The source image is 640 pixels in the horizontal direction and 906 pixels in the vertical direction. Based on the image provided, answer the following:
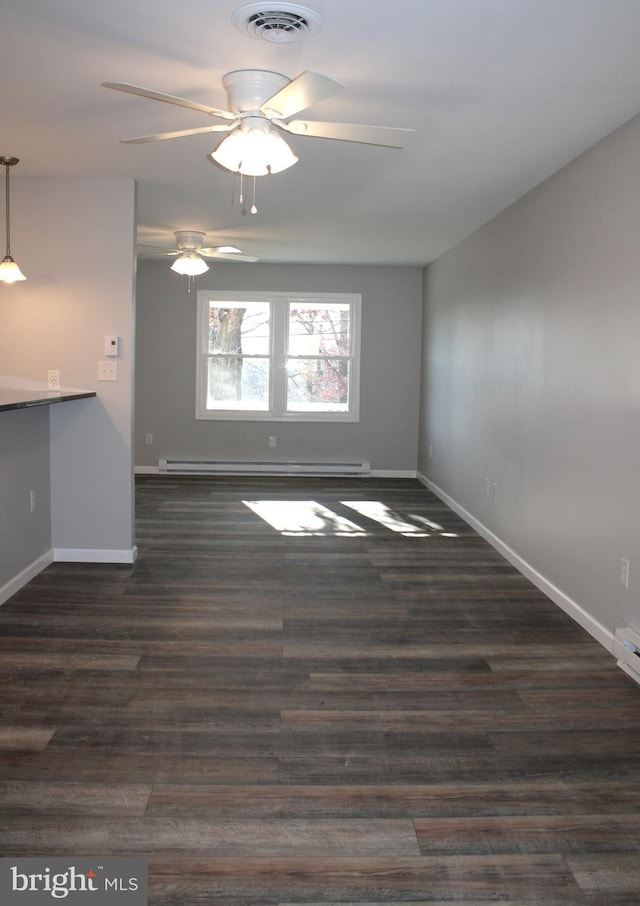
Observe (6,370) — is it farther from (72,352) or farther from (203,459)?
(203,459)

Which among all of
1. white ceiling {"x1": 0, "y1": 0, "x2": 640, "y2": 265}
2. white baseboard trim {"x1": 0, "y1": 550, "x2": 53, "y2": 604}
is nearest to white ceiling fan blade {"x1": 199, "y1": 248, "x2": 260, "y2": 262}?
white ceiling {"x1": 0, "y1": 0, "x2": 640, "y2": 265}

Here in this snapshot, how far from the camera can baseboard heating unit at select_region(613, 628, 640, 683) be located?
9.98 ft

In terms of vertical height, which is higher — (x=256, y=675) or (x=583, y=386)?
(x=583, y=386)

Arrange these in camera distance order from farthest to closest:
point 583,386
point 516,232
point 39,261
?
point 516,232
point 39,261
point 583,386

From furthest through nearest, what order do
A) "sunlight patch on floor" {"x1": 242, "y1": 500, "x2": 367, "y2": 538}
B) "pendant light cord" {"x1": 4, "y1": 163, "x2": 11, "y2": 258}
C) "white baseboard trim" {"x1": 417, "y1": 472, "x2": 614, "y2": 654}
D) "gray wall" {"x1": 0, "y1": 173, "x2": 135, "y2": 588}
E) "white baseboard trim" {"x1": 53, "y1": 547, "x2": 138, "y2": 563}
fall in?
"sunlight patch on floor" {"x1": 242, "y1": 500, "x2": 367, "y2": 538}, "white baseboard trim" {"x1": 53, "y1": 547, "x2": 138, "y2": 563}, "gray wall" {"x1": 0, "y1": 173, "x2": 135, "y2": 588}, "pendant light cord" {"x1": 4, "y1": 163, "x2": 11, "y2": 258}, "white baseboard trim" {"x1": 417, "y1": 472, "x2": 614, "y2": 654}

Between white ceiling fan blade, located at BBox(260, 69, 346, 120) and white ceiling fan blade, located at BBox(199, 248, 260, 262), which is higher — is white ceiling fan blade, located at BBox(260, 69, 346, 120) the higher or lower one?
the lower one

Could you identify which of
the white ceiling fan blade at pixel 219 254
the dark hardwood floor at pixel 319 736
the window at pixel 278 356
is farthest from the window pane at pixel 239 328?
the dark hardwood floor at pixel 319 736

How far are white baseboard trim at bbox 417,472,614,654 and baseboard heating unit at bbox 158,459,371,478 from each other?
81.4 inches

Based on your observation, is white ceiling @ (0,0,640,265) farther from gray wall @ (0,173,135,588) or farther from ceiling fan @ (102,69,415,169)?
gray wall @ (0,173,135,588)

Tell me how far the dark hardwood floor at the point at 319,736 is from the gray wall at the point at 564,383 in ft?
1.16

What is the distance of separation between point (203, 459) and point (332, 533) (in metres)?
3.12

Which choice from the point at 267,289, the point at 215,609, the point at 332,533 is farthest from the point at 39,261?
the point at 267,289

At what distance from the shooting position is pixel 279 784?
2250mm

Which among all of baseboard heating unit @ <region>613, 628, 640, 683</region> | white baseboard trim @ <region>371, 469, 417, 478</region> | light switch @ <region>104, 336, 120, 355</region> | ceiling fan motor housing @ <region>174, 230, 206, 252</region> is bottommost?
baseboard heating unit @ <region>613, 628, 640, 683</region>
